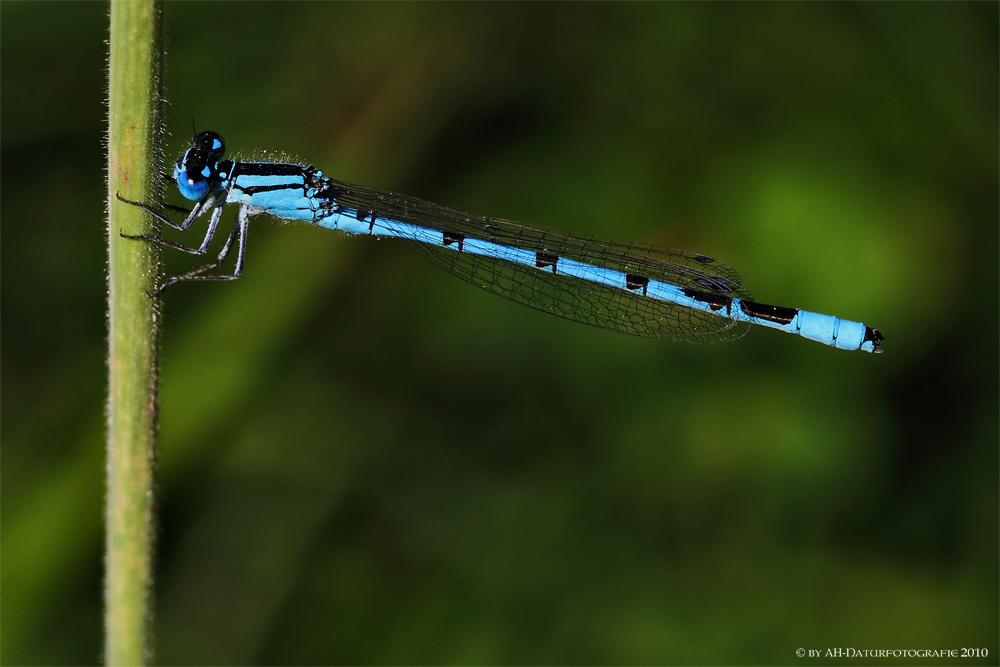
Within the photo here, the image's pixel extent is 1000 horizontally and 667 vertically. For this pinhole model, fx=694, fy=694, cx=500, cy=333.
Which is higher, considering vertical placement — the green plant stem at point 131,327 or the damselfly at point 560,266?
the damselfly at point 560,266

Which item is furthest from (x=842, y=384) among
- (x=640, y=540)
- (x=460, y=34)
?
(x=460, y=34)

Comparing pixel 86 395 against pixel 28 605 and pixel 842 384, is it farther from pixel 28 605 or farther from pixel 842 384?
pixel 842 384

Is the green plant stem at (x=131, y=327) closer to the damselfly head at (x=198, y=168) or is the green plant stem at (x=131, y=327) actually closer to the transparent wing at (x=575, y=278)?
the damselfly head at (x=198, y=168)

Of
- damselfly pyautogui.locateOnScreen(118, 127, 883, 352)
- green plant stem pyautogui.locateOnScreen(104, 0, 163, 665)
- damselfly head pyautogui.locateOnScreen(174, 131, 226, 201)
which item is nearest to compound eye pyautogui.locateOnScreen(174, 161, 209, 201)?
damselfly head pyautogui.locateOnScreen(174, 131, 226, 201)

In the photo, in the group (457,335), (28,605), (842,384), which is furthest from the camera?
(457,335)

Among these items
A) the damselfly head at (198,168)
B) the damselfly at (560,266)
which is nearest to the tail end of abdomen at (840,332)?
the damselfly at (560,266)

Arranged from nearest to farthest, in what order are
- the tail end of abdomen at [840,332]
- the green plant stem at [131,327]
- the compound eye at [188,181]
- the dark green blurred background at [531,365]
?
the green plant stem at [131,327] < the compound eye at [188,181] < the tail end of abdomen at [840,332] < the dark green blurred background at [531,365]
